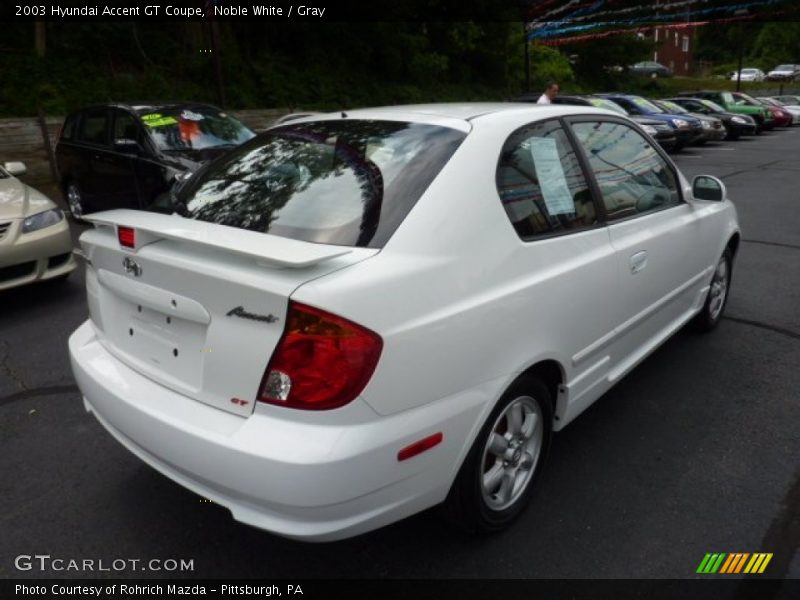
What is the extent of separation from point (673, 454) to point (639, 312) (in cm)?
69

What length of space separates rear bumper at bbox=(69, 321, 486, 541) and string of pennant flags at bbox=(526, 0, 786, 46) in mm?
25876

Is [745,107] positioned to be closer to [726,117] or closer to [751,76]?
[726,117]

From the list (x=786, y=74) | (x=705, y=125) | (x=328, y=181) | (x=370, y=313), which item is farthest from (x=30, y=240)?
(x=786, y=74)

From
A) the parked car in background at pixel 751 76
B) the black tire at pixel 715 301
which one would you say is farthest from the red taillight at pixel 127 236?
the parked car in background at pixel 751 76

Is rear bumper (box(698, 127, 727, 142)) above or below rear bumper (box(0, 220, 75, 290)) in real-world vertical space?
below

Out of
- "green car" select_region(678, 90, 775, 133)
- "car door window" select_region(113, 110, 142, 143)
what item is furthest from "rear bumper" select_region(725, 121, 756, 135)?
"car door window" select_region(113, 110, 142, 143)

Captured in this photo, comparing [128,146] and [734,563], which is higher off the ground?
[128,146]

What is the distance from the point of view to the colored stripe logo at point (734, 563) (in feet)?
7.75

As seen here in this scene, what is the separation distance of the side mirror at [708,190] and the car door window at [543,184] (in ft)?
4.34

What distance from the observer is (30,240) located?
16.7 feet

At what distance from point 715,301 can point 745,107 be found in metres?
23.7

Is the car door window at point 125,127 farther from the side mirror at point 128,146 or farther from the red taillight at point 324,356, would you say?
the red taillight at point 324,356

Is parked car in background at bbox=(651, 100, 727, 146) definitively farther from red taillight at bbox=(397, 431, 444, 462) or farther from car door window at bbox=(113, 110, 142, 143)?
red taillight at bbox=(397, 431, 444, 462)

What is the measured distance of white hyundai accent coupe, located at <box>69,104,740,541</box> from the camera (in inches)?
76.2
